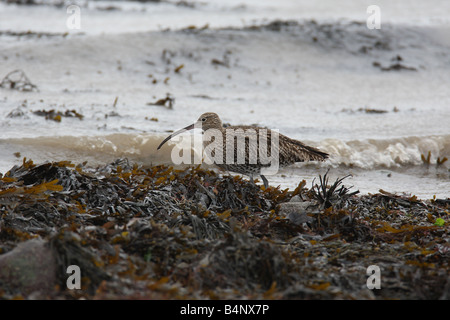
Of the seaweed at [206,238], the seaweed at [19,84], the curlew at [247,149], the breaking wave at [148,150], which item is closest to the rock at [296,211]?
the seaweed at [206,238]

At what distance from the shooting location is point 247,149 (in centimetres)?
513

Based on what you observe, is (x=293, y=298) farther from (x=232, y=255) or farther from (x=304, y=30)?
(x=304, y=30)

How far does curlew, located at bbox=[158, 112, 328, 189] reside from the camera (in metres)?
5.12

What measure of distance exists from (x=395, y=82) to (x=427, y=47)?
258 cm

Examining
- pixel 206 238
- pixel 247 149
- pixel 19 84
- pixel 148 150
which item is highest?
pixel 19 84

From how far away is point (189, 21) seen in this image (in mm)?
13336

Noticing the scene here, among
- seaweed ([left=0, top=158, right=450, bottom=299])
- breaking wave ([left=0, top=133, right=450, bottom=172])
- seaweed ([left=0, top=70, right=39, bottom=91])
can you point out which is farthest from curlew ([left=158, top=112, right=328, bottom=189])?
seaweed ([left=0, top=70, right=39, bottom=91])

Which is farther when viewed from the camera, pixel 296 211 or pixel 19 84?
pixel 19 84

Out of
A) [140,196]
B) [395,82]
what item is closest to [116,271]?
[140,196]

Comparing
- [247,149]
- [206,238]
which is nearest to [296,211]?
[206,238]

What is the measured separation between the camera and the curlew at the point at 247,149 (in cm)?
512

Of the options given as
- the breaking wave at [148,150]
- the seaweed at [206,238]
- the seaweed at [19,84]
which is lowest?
the seaweed at [206,238]

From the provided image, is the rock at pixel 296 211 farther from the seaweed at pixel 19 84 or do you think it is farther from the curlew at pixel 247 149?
the seaweed at pixel 19 84

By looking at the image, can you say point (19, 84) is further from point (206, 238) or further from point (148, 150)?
point (206, 238)
